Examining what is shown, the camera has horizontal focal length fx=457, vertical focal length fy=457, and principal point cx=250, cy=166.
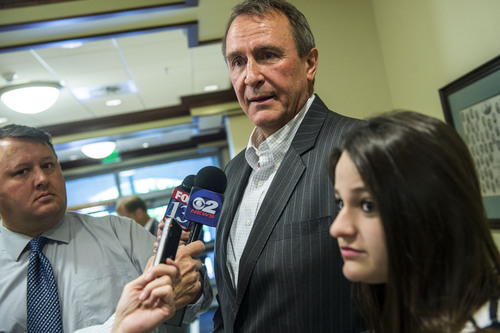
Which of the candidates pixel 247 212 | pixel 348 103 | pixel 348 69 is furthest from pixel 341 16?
pixel 247 212

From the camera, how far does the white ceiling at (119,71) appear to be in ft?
15.1

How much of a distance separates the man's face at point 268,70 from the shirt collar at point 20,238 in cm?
87

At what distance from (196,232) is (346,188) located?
61 centimetres

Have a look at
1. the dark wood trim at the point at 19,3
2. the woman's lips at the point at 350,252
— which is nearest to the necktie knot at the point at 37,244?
the woman's lips at the point at 350,252

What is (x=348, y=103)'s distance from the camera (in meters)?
3.13

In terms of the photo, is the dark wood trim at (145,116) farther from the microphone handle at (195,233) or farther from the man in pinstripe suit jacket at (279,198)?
the microphone handle at (195,233)

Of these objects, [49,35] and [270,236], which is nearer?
[270,236]

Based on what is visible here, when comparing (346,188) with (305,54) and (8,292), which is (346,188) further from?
(8,292)

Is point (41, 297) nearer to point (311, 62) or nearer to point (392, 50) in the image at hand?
point (311, 62)

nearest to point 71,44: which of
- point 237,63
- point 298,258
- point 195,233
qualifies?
point 237,63

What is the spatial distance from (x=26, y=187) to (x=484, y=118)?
197cm

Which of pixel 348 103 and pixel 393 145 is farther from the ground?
pixel 348 103

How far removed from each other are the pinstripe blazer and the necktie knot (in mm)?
765

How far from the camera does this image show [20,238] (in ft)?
5.57
